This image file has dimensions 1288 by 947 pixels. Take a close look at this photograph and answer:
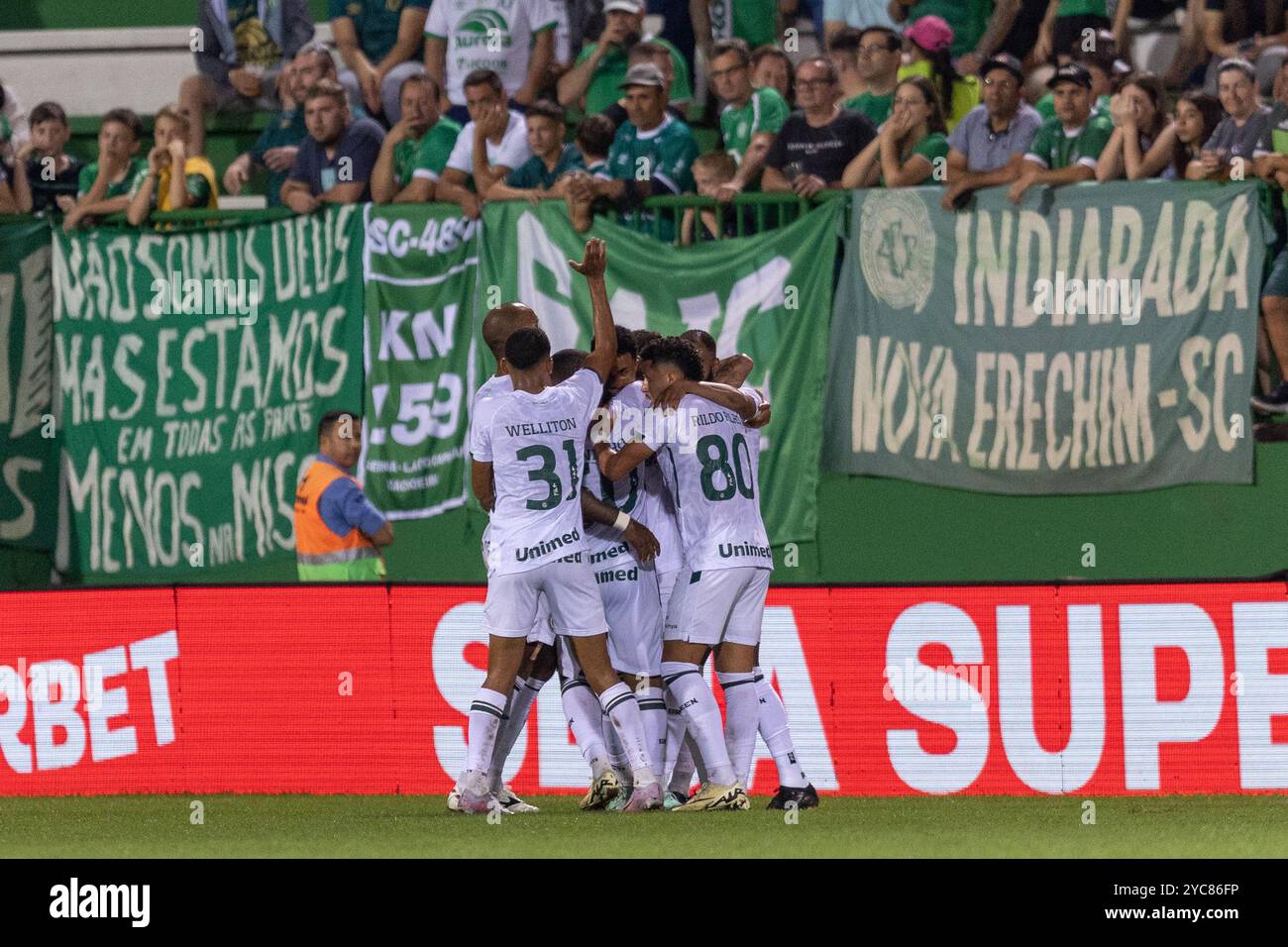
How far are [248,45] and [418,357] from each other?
383cm

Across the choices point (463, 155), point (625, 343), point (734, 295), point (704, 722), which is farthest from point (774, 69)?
point (704, 722)

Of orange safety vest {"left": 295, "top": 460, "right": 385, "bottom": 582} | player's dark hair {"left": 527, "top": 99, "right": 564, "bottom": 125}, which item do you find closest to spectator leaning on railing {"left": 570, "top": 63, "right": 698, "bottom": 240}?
player's dark hair {"left": 527, "top": 99, "right": 564, "bottom": 125}

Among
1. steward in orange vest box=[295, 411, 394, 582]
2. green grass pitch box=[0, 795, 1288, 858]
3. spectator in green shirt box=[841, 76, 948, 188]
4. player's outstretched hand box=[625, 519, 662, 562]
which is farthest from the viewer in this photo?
spectator in green shirt box=[841, 76, 948, 188]

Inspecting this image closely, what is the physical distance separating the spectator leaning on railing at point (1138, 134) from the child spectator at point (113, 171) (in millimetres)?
6900

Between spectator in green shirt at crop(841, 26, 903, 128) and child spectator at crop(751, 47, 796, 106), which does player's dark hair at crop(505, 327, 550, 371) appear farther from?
child spectator at crop(751, 47, 796, 106)

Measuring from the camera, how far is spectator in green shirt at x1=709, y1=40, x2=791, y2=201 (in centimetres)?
1457

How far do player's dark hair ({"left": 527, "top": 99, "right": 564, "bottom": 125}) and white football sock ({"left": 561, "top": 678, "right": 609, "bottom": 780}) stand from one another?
539cm

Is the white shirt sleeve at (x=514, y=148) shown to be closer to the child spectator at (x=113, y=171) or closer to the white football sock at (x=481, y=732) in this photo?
the child spectator at (x=113, y=171)

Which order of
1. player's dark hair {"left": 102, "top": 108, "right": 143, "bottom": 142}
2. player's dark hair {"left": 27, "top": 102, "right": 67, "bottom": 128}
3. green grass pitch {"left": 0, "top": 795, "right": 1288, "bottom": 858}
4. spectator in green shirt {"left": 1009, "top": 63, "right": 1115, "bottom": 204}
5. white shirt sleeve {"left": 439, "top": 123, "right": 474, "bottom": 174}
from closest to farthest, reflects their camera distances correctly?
green grass pitch {"left": 0, "top": 795, "right": 1288, "bottom": 858} < spectator in green shirt {"left": 1009, "top": 63, "right": 1115, "bottom": 204} < white shirt sleeve {"left": 439, "top": 123, "right": 474, "bottom": 174} < player's dark hair {"left": 102, "top": 108, "right": 143, "bottom": 142} < player's dark hair {"left": 27, "top": 102, "right": 67, "bottom": 128}

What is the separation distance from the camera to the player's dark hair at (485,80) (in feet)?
48.2

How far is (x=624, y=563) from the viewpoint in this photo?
10.5 meters

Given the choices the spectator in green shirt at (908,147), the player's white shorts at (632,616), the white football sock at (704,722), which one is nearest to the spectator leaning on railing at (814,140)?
the spectator in green shirt at (908,147)

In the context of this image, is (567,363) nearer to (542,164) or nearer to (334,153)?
(542,164)
